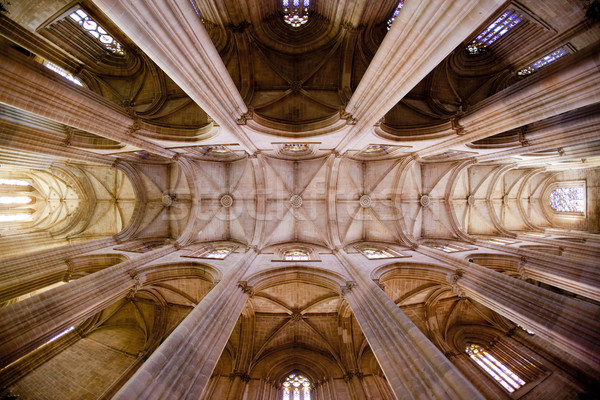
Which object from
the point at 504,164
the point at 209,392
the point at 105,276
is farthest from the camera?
the point at 504,164

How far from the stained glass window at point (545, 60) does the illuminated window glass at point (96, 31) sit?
16.7 m

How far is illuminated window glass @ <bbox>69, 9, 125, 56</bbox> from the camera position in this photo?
8.70 metres

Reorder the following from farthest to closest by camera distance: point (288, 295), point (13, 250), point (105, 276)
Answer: point (288, 295)
point (13, 250)
point (105, 276)

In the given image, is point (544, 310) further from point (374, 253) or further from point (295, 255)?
point (295, 255)

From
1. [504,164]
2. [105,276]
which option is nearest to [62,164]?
[105,276]

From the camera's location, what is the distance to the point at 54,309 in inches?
243

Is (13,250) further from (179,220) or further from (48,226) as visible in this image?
(179,220)

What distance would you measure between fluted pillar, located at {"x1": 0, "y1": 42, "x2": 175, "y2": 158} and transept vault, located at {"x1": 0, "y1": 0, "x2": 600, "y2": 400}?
5 cm

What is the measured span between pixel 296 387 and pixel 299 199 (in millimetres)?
9568

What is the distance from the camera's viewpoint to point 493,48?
1048 centimetres

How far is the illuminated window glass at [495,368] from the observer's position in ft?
31.0

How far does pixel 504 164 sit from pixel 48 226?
28.3m

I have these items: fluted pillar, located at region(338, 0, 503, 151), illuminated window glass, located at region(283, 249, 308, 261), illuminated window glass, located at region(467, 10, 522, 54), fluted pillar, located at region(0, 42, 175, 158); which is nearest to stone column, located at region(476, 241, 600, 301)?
fluted pillar, located at region(338, 0, 503, 151)

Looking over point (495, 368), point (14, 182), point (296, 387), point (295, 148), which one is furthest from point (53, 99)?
point (495, 368)
